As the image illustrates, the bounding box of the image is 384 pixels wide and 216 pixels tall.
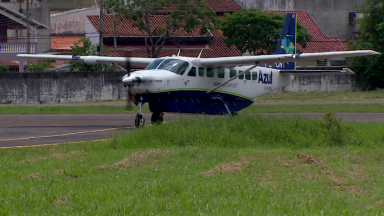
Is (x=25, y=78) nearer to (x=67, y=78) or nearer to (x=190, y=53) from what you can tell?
(x=67, y=78)

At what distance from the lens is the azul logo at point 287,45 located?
2485 cm

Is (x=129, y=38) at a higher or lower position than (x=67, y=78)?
higher

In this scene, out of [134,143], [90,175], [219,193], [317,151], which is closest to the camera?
[219,193]

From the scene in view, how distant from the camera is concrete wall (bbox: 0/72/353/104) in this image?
3238 cm

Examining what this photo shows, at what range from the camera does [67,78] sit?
108ft

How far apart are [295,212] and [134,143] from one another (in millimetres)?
6239

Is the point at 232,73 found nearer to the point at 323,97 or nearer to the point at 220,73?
the point at 220,73

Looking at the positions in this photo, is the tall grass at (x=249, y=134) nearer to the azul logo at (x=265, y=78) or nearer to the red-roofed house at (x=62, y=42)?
the azul logo at (x=265, y=78)

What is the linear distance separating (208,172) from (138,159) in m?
1.67

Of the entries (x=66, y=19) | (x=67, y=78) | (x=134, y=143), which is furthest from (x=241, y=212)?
(x=66, y=19)

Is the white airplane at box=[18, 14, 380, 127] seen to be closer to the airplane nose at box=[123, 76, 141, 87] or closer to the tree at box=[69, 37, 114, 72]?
the airplane nose at box=[123, 76, 141, 87]

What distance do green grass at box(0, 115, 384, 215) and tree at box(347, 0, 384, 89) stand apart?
30.6 meters

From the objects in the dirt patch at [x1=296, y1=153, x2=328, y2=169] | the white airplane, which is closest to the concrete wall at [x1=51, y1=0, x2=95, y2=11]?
the white airplane

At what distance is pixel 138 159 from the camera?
9.41 metres
